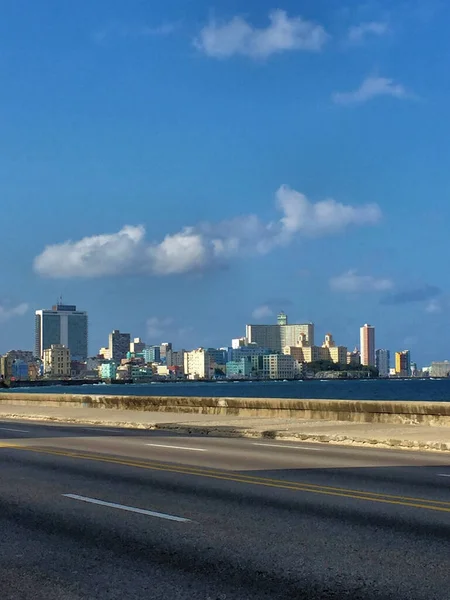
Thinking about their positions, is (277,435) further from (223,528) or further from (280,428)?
(223,528)

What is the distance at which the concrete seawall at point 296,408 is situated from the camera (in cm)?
2597

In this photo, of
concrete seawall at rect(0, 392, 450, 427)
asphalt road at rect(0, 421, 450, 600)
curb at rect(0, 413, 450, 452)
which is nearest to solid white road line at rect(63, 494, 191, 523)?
asphalt road at rect(0, 421, 450, 600)

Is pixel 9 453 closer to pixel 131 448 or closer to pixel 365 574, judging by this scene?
pixel 131 448

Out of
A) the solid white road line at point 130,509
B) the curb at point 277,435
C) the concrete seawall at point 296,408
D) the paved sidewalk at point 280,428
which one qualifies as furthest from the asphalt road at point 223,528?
the concrete seawall at point 296,408

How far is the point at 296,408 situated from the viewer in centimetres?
3058

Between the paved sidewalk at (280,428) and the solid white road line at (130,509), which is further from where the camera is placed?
the paved sidewalk at (280,428)

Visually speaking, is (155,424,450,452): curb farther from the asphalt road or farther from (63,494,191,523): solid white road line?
(63,494,191,523): solid white road line

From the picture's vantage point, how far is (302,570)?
288 inches

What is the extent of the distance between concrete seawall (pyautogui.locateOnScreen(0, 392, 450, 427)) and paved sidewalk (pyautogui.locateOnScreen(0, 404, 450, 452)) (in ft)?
1.95

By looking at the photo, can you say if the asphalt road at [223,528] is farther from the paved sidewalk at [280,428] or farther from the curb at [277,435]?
the paved sidewalk at [280,428]

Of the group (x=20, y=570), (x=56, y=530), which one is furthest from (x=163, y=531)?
(x=20, y=570)

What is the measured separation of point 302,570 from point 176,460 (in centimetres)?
978

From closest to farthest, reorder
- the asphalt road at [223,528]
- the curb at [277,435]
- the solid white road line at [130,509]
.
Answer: the asphalt road at [223,528], the solid white road line at [130,509], the curb at [277,435]

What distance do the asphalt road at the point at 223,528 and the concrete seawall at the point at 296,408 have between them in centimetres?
883
